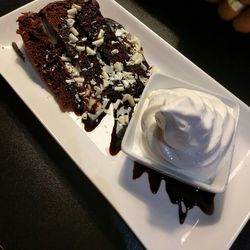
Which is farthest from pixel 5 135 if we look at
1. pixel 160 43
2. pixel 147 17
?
pixel 147 17

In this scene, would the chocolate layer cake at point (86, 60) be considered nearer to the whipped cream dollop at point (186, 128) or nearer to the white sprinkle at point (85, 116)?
the white sprinkle at point (85, 116)

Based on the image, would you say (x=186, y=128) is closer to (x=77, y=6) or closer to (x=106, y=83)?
(x=106, y=83)

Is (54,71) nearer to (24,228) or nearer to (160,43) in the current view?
(160,43)

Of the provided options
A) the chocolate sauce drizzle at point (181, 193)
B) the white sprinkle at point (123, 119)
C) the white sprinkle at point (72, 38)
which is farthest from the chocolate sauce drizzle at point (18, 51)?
the chocolate sauce drizzle at point (181, 193)

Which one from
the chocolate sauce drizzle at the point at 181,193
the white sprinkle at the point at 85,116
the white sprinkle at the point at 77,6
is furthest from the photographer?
the white sprinkle at the point at 77,6

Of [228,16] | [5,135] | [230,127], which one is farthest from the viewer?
[228,16]

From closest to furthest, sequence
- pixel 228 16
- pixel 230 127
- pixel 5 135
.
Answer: pixel 230 127 → pixel 5 135 → pixel 228 16

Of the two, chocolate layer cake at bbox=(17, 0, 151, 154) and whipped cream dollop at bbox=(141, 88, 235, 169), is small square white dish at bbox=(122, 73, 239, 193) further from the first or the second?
chocolate layer cake at bbox=(17, 0, 151, 154)
